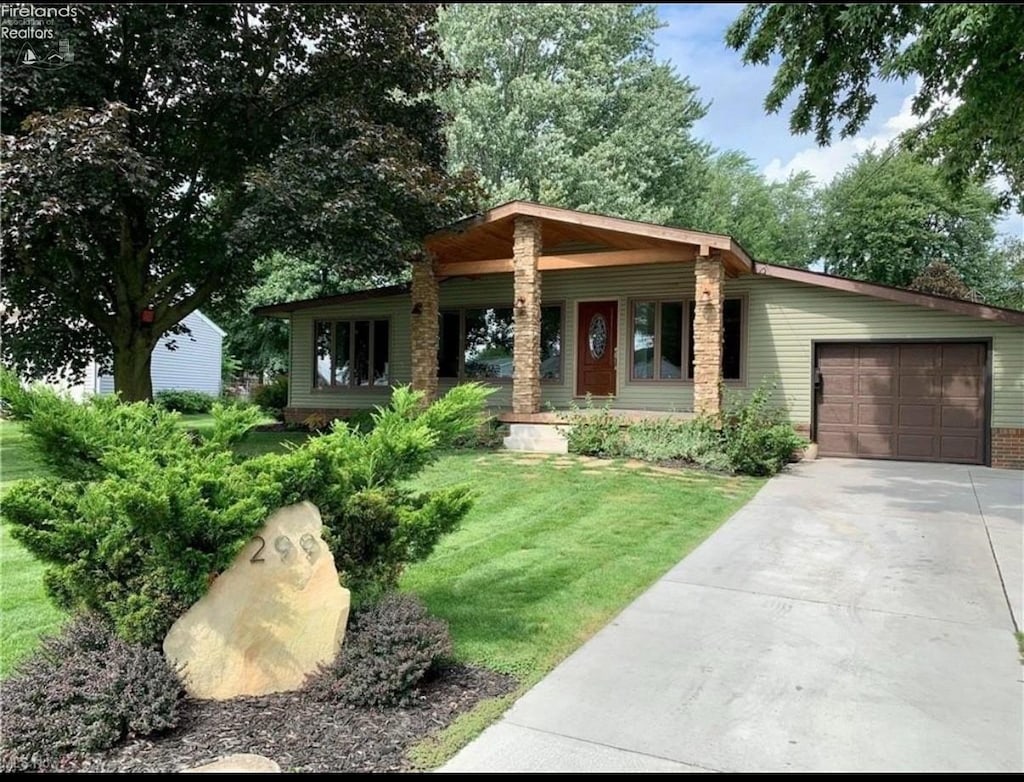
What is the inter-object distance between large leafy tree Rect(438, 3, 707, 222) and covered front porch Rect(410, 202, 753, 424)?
7953 millimetres

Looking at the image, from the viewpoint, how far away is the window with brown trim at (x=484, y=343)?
1474cm

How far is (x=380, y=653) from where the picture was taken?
10.4ft

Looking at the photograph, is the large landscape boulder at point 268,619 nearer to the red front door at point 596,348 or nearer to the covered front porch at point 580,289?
the covered front porch at point 580,289

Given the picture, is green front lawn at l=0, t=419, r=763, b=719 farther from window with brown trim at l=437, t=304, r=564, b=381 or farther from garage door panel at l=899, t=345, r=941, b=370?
window with brown trim at l=437, t=304, r=564, b=381

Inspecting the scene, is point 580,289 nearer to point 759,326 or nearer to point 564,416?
point 564,416

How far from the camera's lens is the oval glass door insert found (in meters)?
14.3

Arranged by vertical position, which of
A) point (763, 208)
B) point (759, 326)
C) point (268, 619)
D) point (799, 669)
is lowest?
point (799, 669)

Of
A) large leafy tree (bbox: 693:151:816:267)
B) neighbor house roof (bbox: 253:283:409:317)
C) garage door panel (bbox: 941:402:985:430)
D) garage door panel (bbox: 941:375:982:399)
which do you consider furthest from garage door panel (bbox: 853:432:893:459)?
large leafy tree (bbox: 693:151:816:267)

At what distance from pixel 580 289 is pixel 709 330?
3.71m

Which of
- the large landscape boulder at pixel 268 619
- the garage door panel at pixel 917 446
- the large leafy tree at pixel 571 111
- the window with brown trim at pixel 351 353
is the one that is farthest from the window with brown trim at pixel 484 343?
the large landscape boulder at pixel 268 619

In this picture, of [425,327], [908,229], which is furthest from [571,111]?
[908,229]

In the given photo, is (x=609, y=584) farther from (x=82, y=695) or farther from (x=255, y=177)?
(x=255, y=177)

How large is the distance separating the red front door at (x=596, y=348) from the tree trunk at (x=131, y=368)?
8.72 meters

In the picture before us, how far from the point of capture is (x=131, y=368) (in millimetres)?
12812
